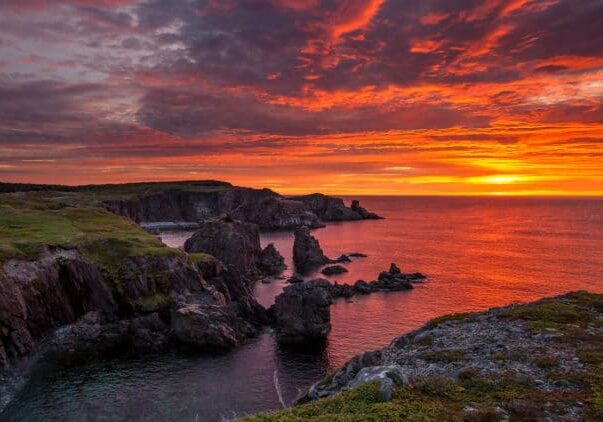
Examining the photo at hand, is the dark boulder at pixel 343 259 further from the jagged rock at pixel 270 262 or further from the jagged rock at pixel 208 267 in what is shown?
the jagged rock at pixel 208 267

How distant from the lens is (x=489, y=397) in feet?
82.1

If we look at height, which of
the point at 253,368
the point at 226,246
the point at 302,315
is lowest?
the point at 253,368

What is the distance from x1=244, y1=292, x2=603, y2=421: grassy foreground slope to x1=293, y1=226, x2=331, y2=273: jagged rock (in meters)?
117

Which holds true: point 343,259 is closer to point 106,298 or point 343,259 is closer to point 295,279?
point 295,279

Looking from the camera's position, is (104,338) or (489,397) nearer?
(489,397)

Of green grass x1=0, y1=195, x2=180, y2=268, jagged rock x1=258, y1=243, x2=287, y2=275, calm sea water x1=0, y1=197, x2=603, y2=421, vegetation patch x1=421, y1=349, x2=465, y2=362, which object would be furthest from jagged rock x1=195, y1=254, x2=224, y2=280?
vegetation patch x1=421, y1=349, x2=465, y2=362

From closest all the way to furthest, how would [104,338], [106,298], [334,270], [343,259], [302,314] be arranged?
[104,338] → [302,314] → [106,298] → [334,270] → [343,259]

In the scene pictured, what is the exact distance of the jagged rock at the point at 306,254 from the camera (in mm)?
149625

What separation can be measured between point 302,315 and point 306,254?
73466 millimetres

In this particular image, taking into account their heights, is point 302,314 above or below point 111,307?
below

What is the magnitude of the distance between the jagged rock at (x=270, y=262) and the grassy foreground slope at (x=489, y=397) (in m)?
111

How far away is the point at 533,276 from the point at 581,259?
1440 inches

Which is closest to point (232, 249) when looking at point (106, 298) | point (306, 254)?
point (306, 254)

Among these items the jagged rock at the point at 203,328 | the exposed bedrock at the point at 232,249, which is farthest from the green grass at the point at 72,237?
the exposed bedrock at the point at 232,249
